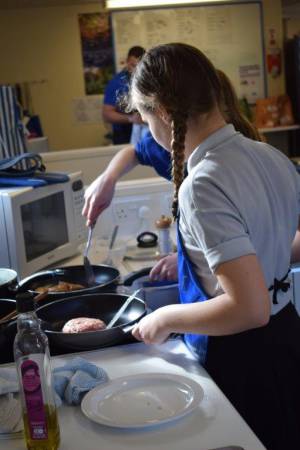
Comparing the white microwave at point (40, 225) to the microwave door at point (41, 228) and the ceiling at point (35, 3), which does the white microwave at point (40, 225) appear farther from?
the ceiling at point (35, 3)

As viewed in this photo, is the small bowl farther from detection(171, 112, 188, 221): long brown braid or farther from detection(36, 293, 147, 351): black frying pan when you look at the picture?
Answer: detection(171, 112, 188, 221): long brown braid

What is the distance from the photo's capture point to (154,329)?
45.4 inches

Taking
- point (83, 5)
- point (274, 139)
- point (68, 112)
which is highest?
point (83, 5)

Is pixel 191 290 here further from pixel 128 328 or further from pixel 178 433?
pixel 178 433

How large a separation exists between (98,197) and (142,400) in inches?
36.1

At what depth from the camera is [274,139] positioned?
6.50 meters

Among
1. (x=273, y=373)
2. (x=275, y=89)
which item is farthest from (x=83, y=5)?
(x=273, y=373)

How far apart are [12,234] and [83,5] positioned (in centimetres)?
457

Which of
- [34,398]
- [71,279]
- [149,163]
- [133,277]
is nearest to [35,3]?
[149,163]

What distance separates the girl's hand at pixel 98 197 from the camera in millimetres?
1845

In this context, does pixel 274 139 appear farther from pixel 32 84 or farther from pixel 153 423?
pixel 153 423

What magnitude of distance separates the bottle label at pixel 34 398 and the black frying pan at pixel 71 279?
1.94ft

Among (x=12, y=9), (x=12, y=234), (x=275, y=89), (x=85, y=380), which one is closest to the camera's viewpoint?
(x=85, y=380)


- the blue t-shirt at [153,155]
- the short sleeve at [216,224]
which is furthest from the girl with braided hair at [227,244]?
the blue t-shirt at [153,155]
